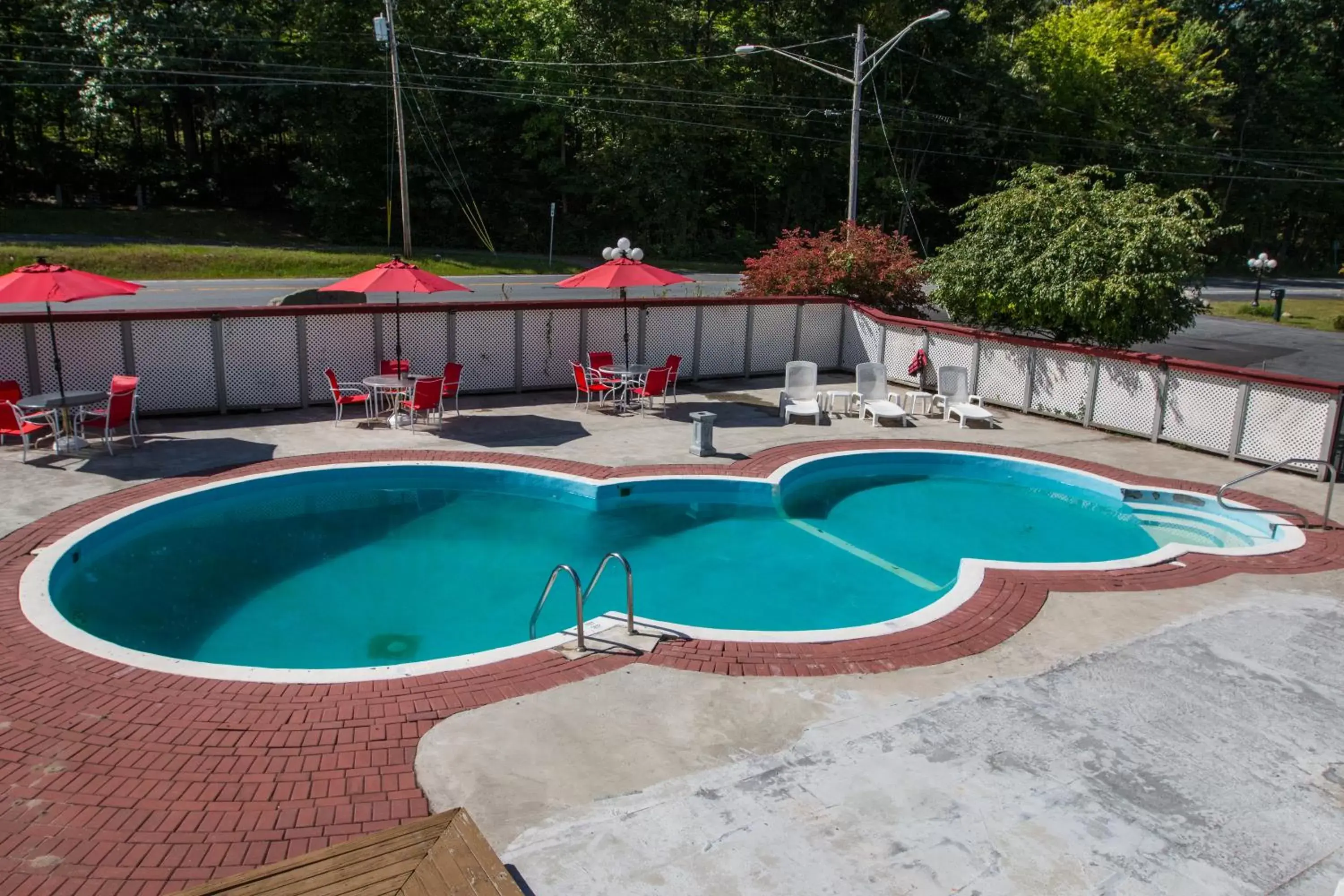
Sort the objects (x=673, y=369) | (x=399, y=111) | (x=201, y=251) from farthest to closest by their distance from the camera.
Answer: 1. (x=201, y=251)
2. (x=399, y=111)
3. (x=673, y=369)

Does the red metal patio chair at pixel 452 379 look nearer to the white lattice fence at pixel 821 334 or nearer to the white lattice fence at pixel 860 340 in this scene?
the white lattice fence at pixel 821 334

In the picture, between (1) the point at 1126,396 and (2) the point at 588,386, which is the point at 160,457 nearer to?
(2) the point at 588,386

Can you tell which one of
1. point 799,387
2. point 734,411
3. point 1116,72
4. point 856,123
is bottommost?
point 734,411

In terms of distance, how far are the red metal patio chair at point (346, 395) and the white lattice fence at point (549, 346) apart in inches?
126

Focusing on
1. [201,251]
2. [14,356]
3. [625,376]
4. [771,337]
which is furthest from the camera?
[201,251]

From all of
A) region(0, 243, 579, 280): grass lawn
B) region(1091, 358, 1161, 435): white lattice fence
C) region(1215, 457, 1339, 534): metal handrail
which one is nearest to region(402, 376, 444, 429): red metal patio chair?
region(1215, 457, 1339, 534): metal handrail

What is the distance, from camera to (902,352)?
1916 centimetres

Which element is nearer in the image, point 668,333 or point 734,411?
point 734,411

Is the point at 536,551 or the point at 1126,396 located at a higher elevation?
the point at 1126,396

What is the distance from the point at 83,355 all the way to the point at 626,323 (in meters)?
8.62

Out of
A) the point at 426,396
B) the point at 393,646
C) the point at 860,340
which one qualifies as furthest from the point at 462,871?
the point at 860,340

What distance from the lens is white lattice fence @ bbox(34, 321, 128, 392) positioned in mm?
13688

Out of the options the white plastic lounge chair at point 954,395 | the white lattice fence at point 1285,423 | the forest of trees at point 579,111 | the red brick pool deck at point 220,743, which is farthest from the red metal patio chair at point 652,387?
the forest of trees at point 579,111

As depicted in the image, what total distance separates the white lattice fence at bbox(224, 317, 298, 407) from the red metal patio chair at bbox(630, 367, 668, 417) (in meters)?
5.83
